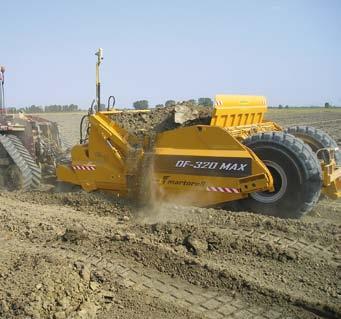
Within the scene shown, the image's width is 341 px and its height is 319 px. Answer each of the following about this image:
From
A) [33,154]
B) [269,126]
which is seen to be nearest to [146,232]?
[269,126]

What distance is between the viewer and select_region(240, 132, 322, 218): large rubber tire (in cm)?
611

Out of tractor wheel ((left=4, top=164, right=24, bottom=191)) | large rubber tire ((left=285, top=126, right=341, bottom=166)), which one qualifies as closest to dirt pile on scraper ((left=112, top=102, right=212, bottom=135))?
large rubber tire ((left=285, top=126, right=341, bottom=166))

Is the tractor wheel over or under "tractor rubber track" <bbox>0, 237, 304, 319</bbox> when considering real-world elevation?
over

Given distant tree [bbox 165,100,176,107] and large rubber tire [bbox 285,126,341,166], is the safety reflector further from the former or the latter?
large rubber tire [bbox 285,126,341,166]

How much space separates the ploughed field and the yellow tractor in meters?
0.43

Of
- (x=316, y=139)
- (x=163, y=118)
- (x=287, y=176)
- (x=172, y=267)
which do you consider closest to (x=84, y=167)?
(x=163, y=118)

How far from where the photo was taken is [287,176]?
20.4ft

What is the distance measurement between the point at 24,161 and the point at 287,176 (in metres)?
5.17

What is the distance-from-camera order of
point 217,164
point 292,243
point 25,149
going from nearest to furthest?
point 292,243, point 217,164, point 25,149

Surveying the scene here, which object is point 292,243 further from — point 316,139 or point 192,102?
point 192,102

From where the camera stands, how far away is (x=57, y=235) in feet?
18.5

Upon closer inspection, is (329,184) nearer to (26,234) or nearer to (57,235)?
(57,235)

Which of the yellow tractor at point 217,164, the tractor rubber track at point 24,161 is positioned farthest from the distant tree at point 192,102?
the tractor rubber track at point 24,161

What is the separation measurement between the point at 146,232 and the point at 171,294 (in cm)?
155
